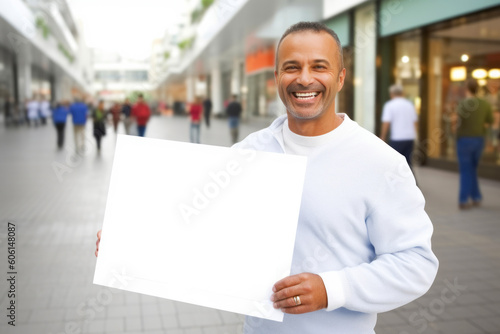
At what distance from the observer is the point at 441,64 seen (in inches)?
515

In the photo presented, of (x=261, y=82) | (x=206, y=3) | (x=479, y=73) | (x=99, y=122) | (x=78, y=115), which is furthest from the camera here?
(x=206, y=3)

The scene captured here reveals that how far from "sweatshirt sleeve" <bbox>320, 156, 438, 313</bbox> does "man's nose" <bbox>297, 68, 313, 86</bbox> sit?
12.6 inches

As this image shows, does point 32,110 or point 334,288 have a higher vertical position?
point 32,110

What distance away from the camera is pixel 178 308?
4.47m

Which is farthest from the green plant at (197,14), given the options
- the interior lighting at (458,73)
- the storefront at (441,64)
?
the interior lighting at (458,73)

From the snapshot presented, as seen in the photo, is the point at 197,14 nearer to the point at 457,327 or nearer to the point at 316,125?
the point at 457,327

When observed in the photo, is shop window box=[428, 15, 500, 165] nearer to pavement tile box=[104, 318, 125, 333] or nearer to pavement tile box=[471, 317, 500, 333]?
pavement tile box=[471, 317, 500, 333]

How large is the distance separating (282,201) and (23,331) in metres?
3.14

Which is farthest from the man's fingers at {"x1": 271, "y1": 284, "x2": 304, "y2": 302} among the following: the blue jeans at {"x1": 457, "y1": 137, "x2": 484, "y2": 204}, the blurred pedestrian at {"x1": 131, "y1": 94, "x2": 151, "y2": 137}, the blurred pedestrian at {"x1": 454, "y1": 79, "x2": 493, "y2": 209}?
the blurred pedestrian at {"x1": 131, "y1": 94, "x2": 151, "y2": 137}

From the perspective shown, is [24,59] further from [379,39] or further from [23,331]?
[23,331]

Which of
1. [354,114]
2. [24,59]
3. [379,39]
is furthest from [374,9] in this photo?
[24,59]

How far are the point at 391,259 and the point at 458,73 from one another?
12.0m

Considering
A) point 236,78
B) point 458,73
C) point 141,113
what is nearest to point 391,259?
point 458,73

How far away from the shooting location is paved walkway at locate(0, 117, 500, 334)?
4047 millimetres
